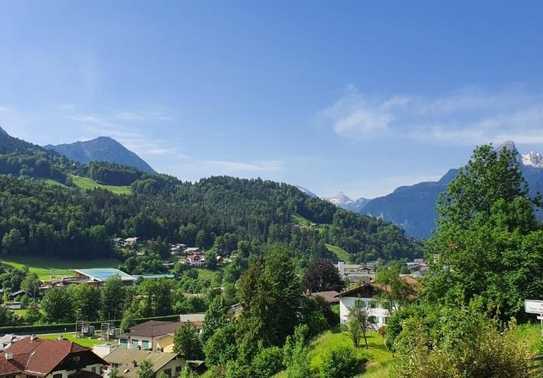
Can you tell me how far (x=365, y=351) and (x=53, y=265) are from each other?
120 m

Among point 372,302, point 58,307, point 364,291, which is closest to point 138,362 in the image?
point 364,291

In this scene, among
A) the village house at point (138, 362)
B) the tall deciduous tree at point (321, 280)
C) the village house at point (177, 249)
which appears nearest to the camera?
the village house at point (138, 362)

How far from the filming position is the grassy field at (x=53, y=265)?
123000mm

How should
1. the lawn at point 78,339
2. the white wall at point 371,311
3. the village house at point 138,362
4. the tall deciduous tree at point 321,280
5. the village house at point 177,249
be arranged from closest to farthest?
the white wall at point 371,311 < the village house at point 138,362 < the lawn at point 78,339 < the tall deciduous tree at point 321,280 < the village house at point 177,249

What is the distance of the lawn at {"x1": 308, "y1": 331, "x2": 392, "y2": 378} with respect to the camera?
2661 cm

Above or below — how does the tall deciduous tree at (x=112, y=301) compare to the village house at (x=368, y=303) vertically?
below

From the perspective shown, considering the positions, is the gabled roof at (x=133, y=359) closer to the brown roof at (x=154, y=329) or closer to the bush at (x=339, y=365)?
the brown roof at (x=154, y=329)

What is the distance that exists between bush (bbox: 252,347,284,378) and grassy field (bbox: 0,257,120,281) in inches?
3712

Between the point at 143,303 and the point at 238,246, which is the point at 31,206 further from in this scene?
the point at 143,303

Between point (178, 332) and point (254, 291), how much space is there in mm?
13821

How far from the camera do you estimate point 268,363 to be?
33.9m

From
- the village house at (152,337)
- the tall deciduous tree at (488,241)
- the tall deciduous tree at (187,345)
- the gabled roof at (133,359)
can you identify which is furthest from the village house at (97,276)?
the tall deciduous tree at (488,241)

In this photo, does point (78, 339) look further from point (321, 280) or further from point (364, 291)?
point (364, 291)

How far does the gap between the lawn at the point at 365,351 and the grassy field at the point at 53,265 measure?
93.4 metres
